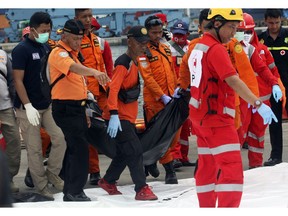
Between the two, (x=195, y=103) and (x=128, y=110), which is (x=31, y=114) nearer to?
(x=128, y=110)

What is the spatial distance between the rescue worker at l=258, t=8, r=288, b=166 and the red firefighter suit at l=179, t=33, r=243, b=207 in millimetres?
2692

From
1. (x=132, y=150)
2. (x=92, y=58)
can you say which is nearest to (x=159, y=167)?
(x=92, y=58)

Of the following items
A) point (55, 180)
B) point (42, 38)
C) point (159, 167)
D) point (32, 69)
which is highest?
point (42, 38)

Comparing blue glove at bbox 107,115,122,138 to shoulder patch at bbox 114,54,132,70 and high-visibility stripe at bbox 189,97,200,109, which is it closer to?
shoulder patch at bbox 114,54,132,70

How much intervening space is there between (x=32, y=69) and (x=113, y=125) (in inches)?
39.0

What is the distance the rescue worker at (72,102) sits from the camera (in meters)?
5.95

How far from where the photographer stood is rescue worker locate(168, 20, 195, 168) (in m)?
7.65

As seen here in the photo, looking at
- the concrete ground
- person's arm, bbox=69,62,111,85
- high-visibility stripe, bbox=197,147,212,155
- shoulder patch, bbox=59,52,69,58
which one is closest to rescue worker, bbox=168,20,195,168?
the concrete ground

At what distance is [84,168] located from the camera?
243 inches

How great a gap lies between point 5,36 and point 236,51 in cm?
863

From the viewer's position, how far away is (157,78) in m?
7.24

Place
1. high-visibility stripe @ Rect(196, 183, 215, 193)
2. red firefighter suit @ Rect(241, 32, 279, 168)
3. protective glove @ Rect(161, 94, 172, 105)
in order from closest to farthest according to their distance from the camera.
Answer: high-visibility stripe @ Rect(196, 183, 215, 193) → protective glove @ Rect(161, 94, 172, 105) → red firefighter suit @ Rect(241, 32, 279, 168)

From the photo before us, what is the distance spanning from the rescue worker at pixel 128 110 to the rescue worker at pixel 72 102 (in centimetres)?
23
